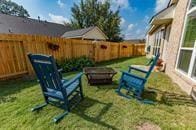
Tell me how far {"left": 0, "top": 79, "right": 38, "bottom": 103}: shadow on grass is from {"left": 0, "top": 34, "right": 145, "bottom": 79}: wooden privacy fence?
1.10 ft

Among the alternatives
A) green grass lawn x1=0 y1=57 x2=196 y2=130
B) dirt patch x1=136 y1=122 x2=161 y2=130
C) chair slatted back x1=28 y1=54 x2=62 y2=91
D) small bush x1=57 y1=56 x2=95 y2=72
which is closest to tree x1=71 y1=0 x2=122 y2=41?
small bush x1=57 y1=56 x2=95 y2=72

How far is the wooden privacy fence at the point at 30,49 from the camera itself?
A: 4945mm

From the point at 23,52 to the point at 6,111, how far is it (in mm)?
3313

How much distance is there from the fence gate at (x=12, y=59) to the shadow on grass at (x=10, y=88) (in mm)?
344

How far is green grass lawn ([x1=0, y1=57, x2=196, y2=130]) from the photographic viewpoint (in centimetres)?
245

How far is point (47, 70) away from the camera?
2.54 meters

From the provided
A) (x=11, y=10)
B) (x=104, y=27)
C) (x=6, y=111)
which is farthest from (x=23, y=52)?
(x=11, y=10)

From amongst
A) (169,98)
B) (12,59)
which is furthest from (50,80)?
(12,59)

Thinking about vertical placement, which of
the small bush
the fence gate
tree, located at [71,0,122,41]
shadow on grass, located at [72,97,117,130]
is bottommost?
shadow on grass, located at [72,97,117,130]

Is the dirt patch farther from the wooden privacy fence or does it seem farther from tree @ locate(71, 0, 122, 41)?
tree @ locate(71, 0, 122, 41)

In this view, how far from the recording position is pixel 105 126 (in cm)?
238

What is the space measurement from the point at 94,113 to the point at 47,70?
1.41m

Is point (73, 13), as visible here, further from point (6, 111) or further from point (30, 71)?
point (6, 111)

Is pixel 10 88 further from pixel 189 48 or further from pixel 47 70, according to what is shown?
pixel 189 48
